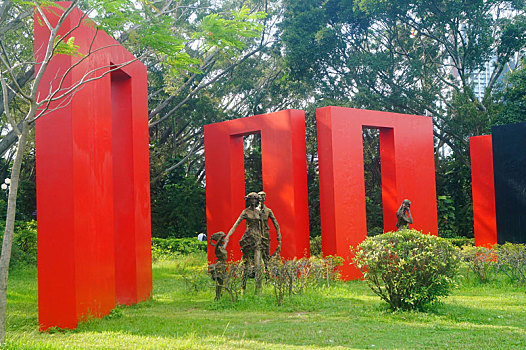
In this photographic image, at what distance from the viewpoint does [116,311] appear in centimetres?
743

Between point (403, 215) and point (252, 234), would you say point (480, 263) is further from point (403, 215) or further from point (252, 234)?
point (252, 234)

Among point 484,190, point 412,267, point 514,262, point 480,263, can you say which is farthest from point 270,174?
point 484,190

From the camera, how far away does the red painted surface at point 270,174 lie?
11352 millimetres

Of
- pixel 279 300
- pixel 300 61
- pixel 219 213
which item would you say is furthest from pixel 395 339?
pixel 300 61

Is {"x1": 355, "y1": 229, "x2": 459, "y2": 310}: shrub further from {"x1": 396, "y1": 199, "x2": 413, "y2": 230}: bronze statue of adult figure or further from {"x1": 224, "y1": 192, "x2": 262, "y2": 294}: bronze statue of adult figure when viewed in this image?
{"x1": 396, "y1": 199, "x2": 413, "y2": 230}: bronze statue of adult figure

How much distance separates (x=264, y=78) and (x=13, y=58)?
38.0 ft

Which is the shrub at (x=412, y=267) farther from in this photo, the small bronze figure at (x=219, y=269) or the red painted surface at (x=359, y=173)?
the red painted surface at (x=359, y=173)

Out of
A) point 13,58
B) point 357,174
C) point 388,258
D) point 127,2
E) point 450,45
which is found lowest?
point 388,258

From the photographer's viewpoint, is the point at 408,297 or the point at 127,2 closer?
the point at 127,2

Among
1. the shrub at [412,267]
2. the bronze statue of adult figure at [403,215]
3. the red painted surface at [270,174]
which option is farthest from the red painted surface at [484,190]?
the shrub at [412,267]

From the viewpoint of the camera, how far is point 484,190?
13.9m

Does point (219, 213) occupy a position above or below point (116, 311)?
above

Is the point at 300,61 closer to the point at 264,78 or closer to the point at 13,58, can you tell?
the point at 264,78

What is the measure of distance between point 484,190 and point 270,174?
19.9ft
